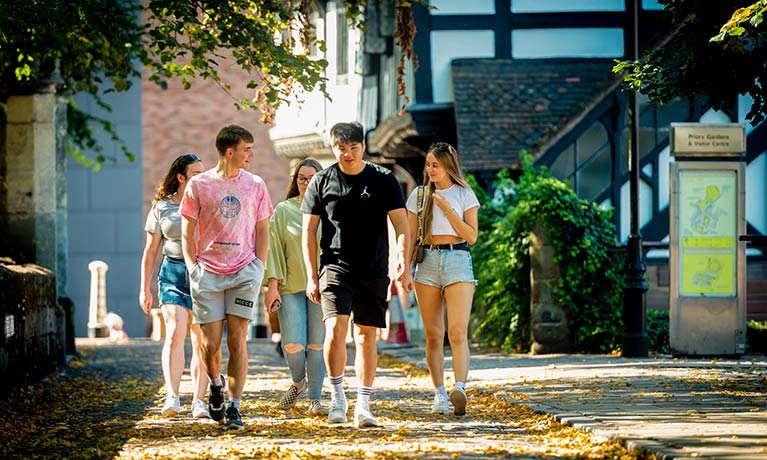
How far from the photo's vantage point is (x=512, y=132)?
2150 cm

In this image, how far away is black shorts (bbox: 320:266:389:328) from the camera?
9.34 m

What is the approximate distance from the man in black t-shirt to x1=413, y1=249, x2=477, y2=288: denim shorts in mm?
792

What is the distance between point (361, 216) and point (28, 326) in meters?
6.18

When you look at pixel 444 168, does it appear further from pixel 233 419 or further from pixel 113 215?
pixel 113 215

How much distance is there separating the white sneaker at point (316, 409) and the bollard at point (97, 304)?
18980 mm

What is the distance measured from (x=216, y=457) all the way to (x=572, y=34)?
50.8 feet

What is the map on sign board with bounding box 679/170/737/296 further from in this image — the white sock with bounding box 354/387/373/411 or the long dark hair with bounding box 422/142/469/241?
the white sock with bounding box 354/387/373/411

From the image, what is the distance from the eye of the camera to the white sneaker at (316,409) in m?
10.3

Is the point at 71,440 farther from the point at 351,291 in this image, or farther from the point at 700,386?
the point at 700,386

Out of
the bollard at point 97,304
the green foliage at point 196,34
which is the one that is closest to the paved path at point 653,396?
the green foliage at point 196,34

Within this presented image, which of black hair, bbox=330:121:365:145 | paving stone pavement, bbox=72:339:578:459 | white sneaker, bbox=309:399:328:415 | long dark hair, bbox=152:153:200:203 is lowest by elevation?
paving stone pavement, bbox=72:339:578:459

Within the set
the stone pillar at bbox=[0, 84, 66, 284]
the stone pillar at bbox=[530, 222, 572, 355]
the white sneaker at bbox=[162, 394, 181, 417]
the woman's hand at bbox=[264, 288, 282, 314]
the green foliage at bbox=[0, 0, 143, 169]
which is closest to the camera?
the woman's hand at bbox=[264, 288, 282, 314]

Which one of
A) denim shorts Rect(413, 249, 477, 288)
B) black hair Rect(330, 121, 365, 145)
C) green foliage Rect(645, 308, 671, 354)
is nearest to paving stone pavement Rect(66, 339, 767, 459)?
denim shorts Rect(413, 249, 477, 288)

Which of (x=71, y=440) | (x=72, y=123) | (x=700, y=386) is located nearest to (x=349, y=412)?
(x=71, y=440)
